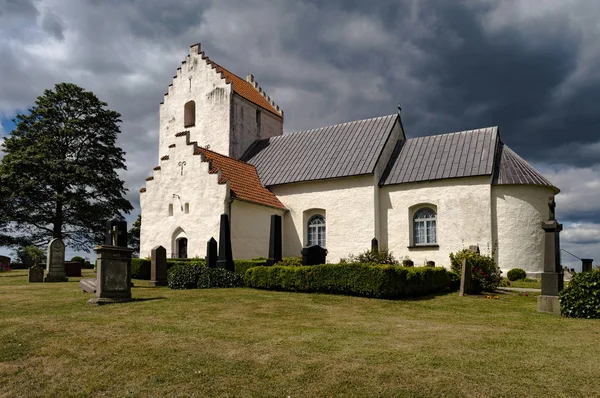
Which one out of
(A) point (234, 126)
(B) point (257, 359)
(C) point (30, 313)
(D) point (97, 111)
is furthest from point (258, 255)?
(D) point (97, 111)

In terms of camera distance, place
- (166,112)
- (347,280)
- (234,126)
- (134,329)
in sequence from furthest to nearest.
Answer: (166,112) < (234,126) < (347,280) < (134,329)

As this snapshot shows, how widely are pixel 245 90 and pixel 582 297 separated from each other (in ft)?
75.8

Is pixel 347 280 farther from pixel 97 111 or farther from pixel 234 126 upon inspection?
pixel 97 111

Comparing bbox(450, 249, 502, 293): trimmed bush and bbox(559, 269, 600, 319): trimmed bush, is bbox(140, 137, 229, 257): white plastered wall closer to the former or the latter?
bbox(450, 249, 502, 293): trimmed bush

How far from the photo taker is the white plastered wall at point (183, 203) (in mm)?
20328

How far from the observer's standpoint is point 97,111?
104 ft

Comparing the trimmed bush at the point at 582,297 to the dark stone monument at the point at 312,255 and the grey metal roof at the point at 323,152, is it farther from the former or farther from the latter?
the grey metal roof at the point at 323,152

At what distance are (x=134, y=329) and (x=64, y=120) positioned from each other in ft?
88.6

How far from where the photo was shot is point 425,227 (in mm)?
20828

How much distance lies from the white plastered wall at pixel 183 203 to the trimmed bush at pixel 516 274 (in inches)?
462

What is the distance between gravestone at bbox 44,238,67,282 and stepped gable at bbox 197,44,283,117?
43.3ft

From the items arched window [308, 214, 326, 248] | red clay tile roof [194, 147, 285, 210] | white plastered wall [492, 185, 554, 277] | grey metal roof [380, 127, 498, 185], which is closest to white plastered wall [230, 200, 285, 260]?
red clay tile roof [194, 147, 285, 210]

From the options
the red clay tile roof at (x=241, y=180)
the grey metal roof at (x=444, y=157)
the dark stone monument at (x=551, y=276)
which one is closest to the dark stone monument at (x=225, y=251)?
the red clay tile roof at (x=241, y=180)

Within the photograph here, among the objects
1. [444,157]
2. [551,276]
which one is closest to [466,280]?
[551,276]
